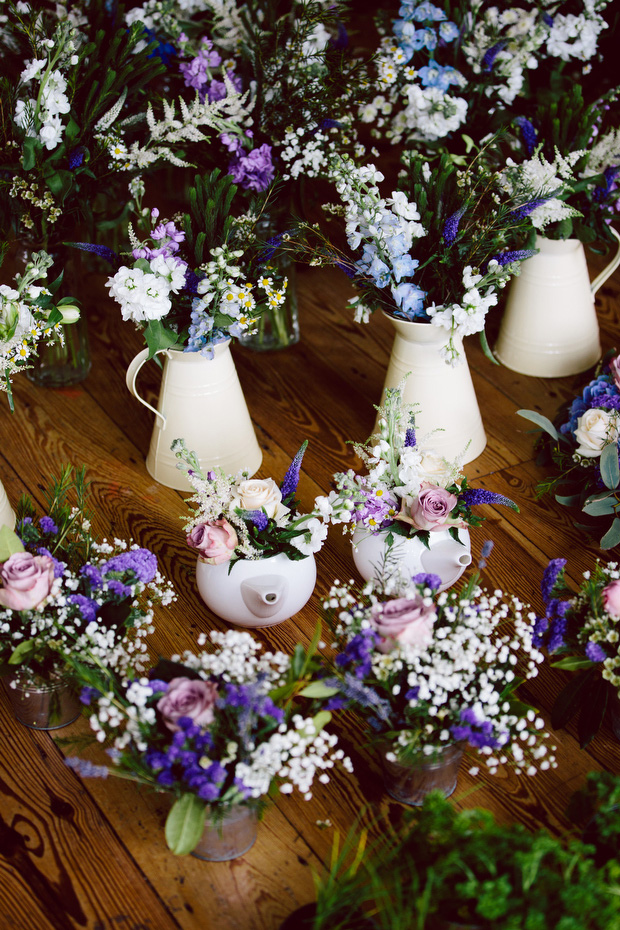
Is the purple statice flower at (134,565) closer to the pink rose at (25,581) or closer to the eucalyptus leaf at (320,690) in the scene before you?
the pink rose at (25,581)

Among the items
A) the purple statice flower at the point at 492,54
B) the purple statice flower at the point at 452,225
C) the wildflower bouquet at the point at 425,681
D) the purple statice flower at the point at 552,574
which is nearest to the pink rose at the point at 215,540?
the wildflower bouquet at the point at 425,681

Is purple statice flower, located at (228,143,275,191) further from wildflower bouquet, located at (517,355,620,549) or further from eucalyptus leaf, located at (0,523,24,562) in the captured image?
eucalyptus leaf, located at (0,523,24,562)

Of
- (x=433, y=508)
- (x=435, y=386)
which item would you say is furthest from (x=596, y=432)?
(x=433, y=508)

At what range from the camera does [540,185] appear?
68.0 inches

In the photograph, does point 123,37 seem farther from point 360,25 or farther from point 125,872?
point 360,25

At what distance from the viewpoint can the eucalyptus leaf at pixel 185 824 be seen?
111 centimetres

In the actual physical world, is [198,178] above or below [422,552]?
above

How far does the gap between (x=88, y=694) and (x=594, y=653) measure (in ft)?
2.27

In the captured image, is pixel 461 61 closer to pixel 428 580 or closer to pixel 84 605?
pixel 428 580

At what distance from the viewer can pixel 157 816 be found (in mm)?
1305

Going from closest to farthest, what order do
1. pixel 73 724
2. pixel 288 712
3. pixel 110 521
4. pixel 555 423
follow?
pixel 288 712, pixel 73 724, pixel 110 521, pixel 555 423

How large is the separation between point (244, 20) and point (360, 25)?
6.17 ft

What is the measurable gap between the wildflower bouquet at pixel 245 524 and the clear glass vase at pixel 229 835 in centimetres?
41

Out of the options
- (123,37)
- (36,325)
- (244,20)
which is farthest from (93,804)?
(244,20)
